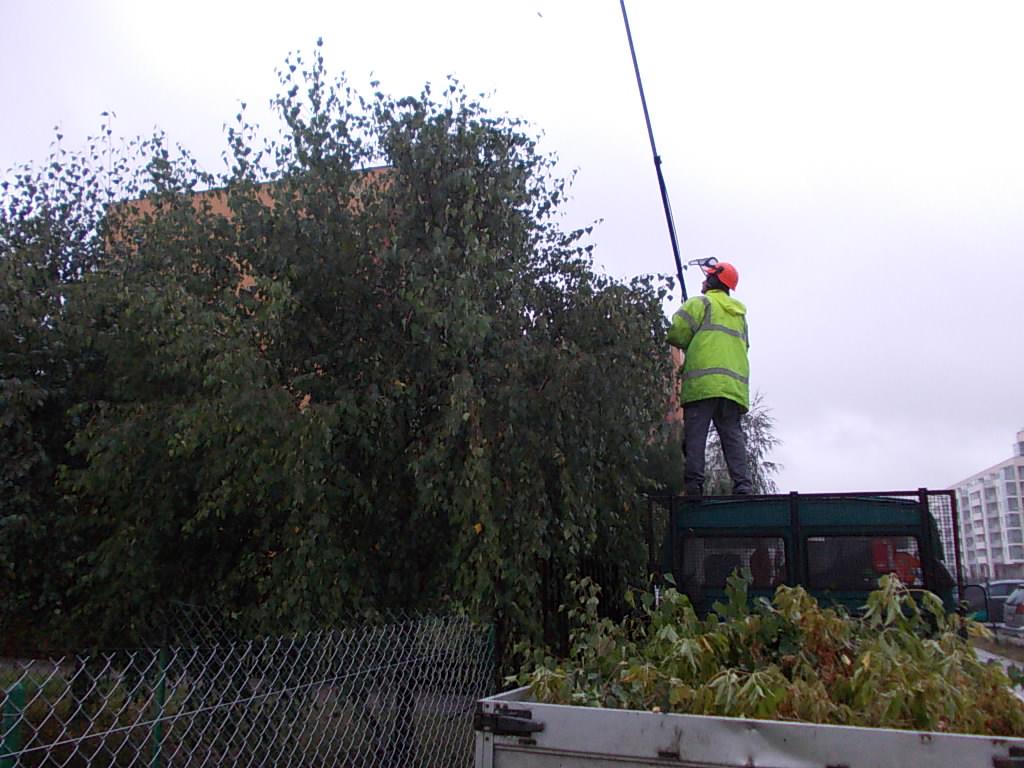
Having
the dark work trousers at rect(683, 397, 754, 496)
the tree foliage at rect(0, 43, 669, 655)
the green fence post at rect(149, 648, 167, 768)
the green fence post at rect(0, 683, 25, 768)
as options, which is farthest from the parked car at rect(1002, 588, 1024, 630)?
the green fence post at rect(0, 683, 25, 768)

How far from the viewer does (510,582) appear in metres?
4.96

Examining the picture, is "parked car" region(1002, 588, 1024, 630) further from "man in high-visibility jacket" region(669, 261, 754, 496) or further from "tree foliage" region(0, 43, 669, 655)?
"tree foliage" region(0, 43, 669, 655)

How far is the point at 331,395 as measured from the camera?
5.50 m

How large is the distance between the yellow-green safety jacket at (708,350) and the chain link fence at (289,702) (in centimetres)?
230

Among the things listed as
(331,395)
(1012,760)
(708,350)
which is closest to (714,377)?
(708,350)

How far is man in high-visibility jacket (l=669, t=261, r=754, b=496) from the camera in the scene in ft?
20.6

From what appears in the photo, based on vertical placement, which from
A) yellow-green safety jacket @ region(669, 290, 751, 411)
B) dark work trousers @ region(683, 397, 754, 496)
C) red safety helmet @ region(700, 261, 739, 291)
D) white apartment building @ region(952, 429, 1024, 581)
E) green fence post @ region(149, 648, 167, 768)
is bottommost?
green fence post @ region(149, 648, 167, 768)

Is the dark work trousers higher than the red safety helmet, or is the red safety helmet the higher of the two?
the red safety helmet

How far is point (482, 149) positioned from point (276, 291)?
166cm

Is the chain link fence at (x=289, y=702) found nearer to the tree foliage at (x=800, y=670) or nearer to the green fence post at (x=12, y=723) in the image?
the green fence post at (x=12, y=723)

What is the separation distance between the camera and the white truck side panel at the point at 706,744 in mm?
2637

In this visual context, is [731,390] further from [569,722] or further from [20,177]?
[20,177]

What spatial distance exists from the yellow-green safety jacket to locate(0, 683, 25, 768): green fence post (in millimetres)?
4409

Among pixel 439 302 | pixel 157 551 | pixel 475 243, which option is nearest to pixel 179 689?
pixel 157 551
